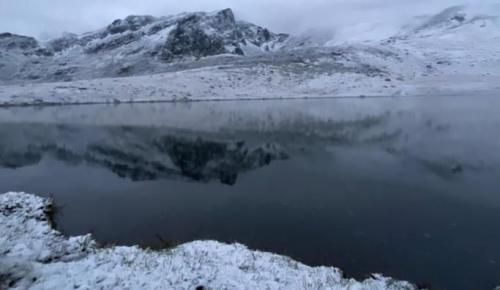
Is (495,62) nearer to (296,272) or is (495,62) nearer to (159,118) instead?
(159,118)

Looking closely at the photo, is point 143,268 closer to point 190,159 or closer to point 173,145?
point 190,159

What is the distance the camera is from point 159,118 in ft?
209

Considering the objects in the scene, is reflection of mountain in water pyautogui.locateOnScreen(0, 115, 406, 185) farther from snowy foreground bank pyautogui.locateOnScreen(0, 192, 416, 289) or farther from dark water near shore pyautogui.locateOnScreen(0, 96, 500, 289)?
snowy foreground bank pyautogui.locateOnScreen(0, 192, 416, 289)

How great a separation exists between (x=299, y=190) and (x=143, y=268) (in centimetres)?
1301

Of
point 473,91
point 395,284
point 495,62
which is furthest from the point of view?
point 495,62

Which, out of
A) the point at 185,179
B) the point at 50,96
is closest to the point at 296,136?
the point at 185,179

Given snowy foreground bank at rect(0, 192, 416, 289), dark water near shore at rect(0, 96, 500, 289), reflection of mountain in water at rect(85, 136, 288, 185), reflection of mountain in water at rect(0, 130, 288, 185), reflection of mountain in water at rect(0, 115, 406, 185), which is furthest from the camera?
reflection of mountain in water at rect(0, 115, 406, 185)

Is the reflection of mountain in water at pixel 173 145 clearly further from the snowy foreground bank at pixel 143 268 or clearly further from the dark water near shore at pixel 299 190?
the snowy foreground bank at pixel 143 268

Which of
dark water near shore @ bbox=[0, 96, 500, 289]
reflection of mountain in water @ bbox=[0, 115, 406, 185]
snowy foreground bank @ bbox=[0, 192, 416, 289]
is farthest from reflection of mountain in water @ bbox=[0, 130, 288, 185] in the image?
snowy foreground bank @ bbox=[0, 192, 416, 289]

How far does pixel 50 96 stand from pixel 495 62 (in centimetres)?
15489

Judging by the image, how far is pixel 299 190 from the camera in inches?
925

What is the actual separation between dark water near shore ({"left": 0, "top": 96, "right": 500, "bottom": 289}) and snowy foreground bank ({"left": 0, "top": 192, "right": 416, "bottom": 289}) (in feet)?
5.98

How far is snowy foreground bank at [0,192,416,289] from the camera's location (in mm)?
10930

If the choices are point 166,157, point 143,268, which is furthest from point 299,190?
point 166,157
